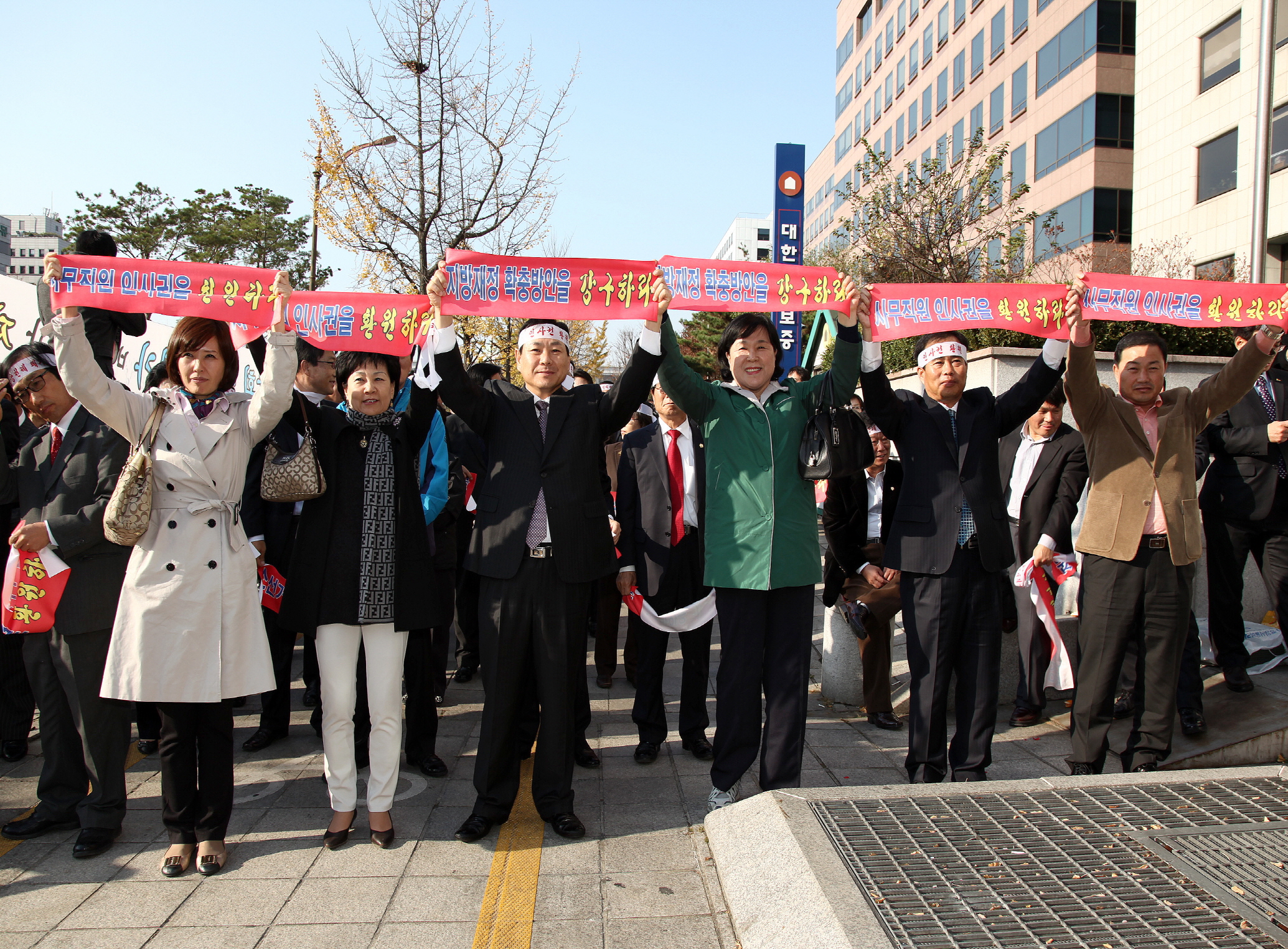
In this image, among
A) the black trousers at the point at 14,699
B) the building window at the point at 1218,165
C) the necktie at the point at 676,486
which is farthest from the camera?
the building window at the point at 1218,165

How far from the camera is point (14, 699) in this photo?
16.1 feet

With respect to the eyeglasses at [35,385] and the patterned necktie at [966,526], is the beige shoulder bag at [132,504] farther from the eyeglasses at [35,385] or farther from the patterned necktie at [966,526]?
the patterned necktie at [966,526]

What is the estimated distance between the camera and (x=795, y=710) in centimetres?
405

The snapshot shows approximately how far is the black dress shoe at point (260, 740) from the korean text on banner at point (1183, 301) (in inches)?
207

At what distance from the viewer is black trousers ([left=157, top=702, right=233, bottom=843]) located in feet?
11.7

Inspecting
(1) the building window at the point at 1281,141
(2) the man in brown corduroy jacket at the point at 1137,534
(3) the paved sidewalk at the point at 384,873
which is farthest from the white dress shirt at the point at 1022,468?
(1) the building window at the point at 1281,141

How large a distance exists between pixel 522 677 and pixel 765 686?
1.17 metres

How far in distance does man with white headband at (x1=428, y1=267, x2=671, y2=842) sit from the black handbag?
0.82 meters

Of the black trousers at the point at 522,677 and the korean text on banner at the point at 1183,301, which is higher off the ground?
the korean text on banner at the point at 1183,301

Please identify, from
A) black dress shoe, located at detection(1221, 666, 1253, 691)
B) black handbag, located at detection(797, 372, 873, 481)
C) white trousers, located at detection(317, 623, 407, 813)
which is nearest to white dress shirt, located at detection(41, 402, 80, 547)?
white trousers, located at detection(317, 623, 407, 813)

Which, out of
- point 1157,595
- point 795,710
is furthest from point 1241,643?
point 795,710

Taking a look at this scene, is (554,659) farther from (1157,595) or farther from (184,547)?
(1157,595)

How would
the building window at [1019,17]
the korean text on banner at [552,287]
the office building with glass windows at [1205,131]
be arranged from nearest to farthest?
the korean text on banner at [552,287]
the office building with glass windows at [1205,131]
the building window at [1019,17]

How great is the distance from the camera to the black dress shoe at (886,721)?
18.0 feet
